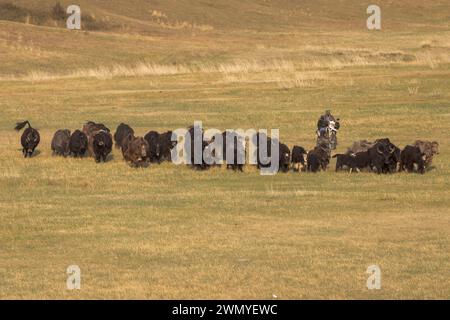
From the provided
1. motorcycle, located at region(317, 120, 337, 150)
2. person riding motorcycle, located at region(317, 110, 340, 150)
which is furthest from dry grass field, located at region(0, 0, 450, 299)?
person riding motorcycle, located at region(317, 110, 340, 150)

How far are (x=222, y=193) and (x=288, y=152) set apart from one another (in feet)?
10.2

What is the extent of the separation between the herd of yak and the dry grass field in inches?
13.2

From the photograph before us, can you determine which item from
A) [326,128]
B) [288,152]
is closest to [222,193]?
[288,152]

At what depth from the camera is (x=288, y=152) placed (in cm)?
2464

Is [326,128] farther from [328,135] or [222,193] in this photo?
[222,193]

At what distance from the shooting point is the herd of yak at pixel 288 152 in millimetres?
24016

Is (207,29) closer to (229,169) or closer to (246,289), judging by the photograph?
(229,169)

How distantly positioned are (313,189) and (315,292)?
8.03 meters

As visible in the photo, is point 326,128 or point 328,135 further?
point 328,135

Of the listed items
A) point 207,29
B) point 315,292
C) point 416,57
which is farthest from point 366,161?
point 207,29

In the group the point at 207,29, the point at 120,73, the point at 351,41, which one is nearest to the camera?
the point at 120,73

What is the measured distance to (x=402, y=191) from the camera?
21.9 m

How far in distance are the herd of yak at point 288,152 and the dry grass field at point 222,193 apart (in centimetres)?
34

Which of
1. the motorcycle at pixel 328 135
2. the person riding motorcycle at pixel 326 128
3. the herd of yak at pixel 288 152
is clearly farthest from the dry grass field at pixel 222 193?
the person riding motorcycle at pixel 326 128
